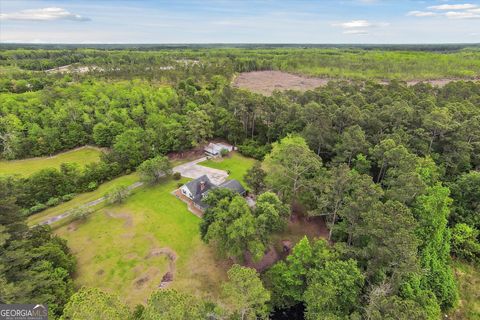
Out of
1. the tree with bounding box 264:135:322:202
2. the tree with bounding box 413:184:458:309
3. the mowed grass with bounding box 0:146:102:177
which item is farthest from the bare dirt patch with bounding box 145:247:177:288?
the mowed grass with bounding box 0:146:102:177

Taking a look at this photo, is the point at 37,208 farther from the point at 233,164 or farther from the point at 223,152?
the point at 233,164

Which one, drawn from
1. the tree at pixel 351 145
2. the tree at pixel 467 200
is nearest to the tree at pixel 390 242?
the tree at pixel 351 145

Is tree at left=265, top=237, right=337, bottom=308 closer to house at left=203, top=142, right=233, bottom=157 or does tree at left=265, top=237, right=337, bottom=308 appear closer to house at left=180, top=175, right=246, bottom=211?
house at left=180, top=175, right=246, bottom=211

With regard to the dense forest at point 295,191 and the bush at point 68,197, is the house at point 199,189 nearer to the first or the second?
the dense forest at point 295,191

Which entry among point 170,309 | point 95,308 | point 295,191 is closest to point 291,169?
point 295,191

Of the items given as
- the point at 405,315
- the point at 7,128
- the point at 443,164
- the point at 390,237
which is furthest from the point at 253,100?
the point at 7,128

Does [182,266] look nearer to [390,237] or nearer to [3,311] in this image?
[3,311]
